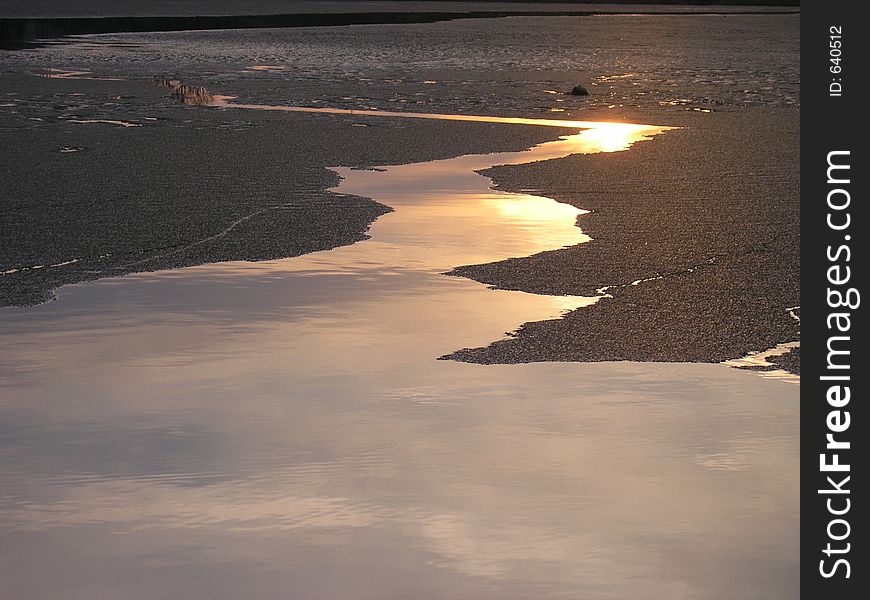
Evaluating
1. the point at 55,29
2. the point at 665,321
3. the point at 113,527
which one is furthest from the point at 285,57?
the point at 113,527

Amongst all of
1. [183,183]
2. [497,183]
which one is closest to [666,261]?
[497,183]

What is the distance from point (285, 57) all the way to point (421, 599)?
3138cm

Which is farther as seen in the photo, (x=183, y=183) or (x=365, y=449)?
(x=183, y=183)

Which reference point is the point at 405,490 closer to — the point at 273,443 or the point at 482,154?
the point at 273,443

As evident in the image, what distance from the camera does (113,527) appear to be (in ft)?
13.7
